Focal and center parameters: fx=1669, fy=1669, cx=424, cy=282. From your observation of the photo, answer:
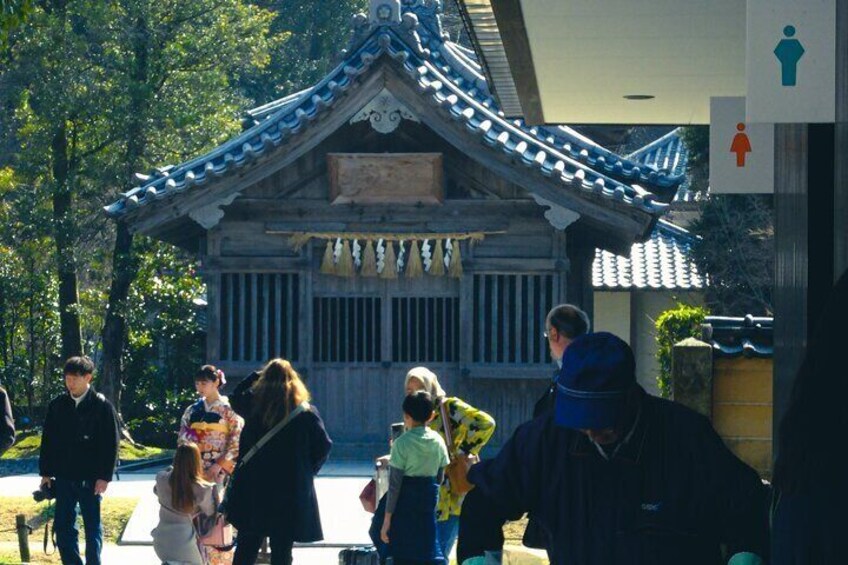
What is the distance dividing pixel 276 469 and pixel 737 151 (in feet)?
11.7

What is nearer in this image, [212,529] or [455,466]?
[455,466]

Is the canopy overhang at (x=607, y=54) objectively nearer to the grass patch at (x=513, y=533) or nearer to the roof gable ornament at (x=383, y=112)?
the grass patch at (x=513, y=533)

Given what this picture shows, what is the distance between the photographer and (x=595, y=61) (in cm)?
1051

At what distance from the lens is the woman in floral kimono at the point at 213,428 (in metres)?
11.8

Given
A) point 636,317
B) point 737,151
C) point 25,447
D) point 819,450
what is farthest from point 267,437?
point 636,317

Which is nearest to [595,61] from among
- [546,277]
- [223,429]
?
[223,429]

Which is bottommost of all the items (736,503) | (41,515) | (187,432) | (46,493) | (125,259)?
(41,515)

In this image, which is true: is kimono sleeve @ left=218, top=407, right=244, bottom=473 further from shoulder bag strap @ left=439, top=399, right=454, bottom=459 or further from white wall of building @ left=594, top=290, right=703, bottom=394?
white wall of building @ left=594, top=290, right=703, bottom=394

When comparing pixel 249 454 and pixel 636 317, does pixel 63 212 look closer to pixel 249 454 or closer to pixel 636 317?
pixel 636 317

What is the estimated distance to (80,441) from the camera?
38.7 feet

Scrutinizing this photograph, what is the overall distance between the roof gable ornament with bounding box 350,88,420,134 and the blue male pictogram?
38.2 ft

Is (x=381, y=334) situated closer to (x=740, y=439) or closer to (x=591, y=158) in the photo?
(x=591, y=158)

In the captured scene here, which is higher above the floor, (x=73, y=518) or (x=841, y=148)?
(x=841, y=148)

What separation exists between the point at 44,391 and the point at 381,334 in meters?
8.66
